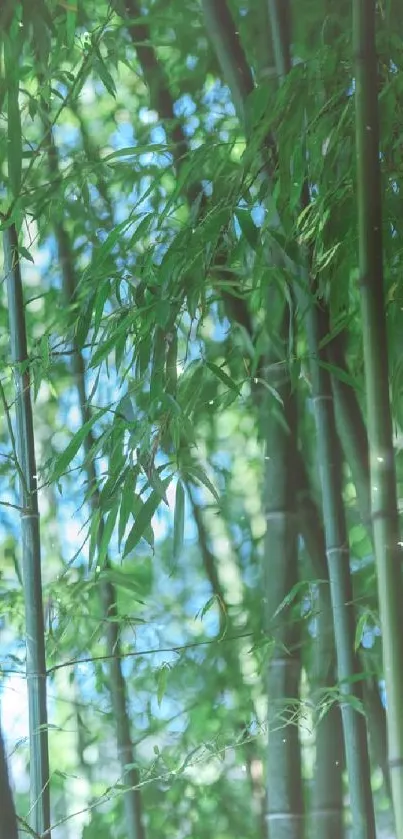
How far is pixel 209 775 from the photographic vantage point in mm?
1581

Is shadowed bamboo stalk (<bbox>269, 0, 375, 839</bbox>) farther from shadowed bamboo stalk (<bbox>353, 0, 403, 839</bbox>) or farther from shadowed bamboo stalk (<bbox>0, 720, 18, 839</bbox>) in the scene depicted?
shadowed bamboo stalk (<bbox>0, 720, 18, 839</bbox>)

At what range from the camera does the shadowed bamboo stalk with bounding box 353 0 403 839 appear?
31.3 inches

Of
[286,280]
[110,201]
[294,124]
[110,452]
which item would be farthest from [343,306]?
[110,201]

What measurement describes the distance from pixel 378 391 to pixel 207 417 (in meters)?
0.79

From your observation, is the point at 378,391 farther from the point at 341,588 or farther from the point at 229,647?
the point at 229,647

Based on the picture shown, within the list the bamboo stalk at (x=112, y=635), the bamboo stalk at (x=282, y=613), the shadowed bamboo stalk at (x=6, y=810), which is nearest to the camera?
the shadowed bamboo stalk at (x=6, y=810)

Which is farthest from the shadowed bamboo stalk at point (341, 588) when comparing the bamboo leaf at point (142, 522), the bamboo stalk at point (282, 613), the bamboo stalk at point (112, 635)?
the bamboo stalk at point (112, 635)

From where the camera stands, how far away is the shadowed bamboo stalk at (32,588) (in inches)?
40.5

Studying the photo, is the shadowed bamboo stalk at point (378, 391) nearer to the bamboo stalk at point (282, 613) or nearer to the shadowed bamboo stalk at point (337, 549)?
the shadowed bamboo stalk at point (337, 549)

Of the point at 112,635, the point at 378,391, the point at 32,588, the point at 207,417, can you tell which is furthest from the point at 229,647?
the point at 378,391

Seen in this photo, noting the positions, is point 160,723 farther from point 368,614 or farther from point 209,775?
point 368,614

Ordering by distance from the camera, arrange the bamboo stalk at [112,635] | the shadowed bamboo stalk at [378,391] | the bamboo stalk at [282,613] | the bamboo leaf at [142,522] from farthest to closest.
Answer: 1. the bamboo stalk at [112,635]
2. the bamboo stalk at [282,613]
3. the bamboo leaf at [142,522]
4. the shadowed bamboo stalk at [378,391]

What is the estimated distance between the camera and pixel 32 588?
3.45ft

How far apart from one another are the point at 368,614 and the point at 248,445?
1.93ft
